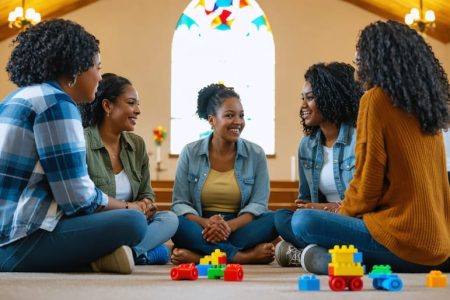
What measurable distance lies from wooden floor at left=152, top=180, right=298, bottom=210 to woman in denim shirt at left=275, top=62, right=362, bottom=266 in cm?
536

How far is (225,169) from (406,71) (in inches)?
61.8

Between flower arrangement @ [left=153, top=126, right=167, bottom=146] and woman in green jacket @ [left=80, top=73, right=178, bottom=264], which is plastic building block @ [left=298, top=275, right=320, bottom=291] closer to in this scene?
woman in green jacket @ [left=80, top=73, right=178, bottom=264]

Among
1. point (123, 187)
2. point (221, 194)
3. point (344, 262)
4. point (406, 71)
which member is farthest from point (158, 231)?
point (344, 262)

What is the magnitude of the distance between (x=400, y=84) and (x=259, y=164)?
1.53 metres

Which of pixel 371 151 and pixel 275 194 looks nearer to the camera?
pixel 371 151

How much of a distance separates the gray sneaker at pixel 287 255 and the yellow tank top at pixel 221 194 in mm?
382

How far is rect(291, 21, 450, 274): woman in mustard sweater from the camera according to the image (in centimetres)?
257

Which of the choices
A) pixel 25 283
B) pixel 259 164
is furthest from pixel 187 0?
pixel 25 283

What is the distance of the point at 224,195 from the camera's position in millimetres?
3969

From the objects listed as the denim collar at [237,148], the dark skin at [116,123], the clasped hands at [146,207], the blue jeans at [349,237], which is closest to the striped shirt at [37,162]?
the clasped hands at [146,207]

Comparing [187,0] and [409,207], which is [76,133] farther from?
[187,0]

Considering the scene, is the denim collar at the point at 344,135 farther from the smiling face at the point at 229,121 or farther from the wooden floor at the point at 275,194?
the wooden floor at the point at 275,194

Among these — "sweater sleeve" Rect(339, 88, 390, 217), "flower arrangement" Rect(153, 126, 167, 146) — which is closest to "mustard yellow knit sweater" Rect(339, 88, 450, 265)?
"sweater sleeve" Rect(339, 88, 390, 217)

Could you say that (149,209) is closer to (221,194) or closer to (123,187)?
(123,187)
